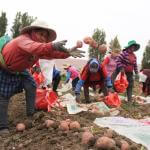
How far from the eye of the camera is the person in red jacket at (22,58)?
14.9ft

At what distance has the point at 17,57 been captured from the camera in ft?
15.3

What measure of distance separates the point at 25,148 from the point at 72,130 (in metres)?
0.59

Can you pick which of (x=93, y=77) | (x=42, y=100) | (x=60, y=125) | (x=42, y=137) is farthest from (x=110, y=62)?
(x=42, y=137)

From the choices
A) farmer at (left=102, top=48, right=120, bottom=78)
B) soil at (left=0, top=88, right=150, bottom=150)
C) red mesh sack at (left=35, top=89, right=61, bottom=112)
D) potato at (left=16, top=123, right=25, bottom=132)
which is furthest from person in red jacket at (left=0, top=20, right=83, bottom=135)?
farmer at (left=102, top=48, right=120, bottom=78)

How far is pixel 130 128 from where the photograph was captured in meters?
4.93

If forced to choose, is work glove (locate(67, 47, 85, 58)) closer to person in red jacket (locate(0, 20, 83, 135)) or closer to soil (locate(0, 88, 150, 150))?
person in red jacket (locate(0, 20, 83, 135))

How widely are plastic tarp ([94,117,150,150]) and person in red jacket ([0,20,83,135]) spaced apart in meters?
1.01

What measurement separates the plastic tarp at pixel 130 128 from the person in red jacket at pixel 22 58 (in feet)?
3.31

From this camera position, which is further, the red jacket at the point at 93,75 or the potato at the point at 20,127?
the red jacket at the point at 93,75

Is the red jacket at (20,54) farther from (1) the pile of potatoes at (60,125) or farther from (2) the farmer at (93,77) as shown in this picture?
(2) the farmer at (93,77)

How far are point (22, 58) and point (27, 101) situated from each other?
2.32 ft

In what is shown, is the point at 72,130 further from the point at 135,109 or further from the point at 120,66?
the point at 120,66

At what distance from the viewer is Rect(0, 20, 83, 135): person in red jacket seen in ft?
14.9

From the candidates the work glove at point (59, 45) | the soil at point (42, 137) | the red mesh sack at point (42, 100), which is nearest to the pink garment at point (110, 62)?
the red mesh sack at point (42, 100)
